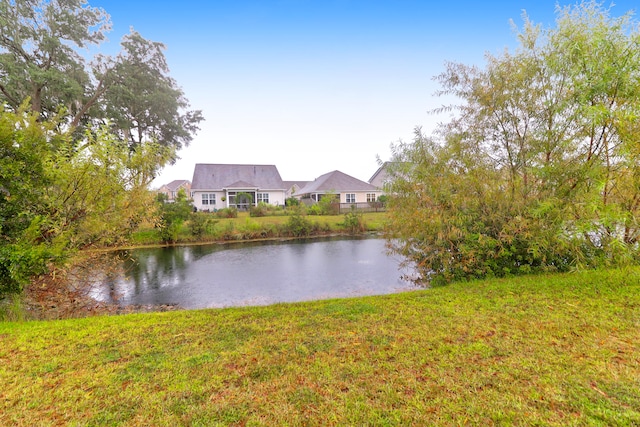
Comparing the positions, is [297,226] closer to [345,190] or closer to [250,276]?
[250,276]

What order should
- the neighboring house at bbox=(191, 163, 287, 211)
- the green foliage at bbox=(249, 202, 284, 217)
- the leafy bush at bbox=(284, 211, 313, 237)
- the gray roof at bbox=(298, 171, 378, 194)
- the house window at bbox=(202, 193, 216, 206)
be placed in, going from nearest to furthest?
the leafy bush at bbox=(284, 211, 313, 237) < the green foliage at bbox=(249, 202, 284, 217) < the neighboring house at bbox=(191, 163, 287, 211) < the house window at bbox=(202, 193, 216, 206) < the gray roof at bbox=(298, 171, 378, 194)

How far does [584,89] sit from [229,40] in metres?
13.7

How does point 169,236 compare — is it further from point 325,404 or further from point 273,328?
point 325,404

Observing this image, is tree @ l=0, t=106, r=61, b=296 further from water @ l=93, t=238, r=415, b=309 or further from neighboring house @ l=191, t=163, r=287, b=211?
neighboring house @ l=191, t=163, r=287, b=211

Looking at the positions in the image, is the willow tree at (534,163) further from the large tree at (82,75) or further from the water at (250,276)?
the large tree at (82,75)

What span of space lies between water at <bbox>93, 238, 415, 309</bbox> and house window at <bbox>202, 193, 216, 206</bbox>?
15.1 m

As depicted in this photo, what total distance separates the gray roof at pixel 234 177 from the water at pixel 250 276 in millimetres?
15914

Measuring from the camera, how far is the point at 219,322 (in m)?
4.11

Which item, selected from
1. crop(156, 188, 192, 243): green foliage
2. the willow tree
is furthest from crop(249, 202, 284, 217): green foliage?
the willow tree

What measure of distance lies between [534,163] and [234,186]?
89.6 ft

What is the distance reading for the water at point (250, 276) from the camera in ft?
25.5

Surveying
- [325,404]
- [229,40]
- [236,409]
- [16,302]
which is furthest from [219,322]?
[229,40]

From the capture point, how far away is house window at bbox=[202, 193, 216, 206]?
29500 millimetres

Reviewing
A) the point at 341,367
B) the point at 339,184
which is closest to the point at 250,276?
the point at 341,367
